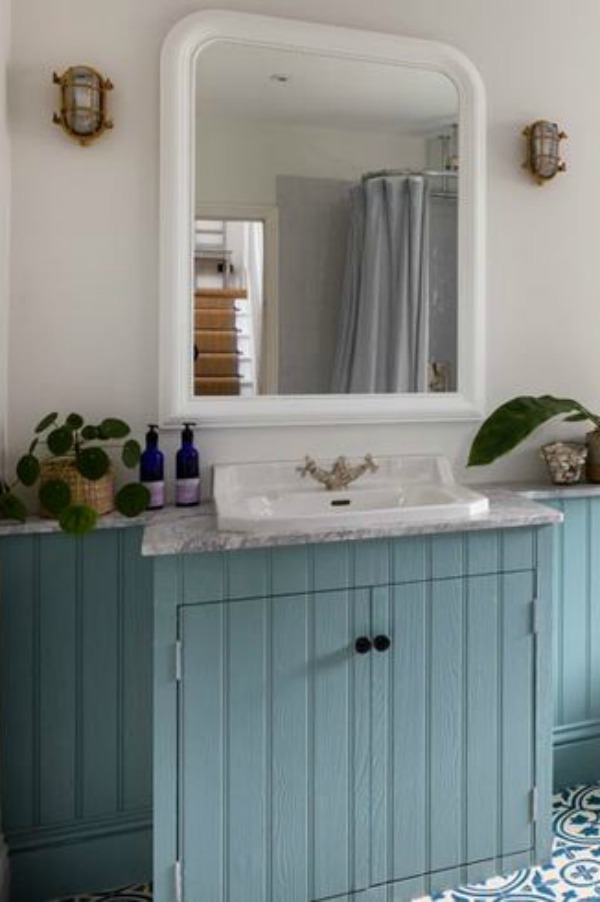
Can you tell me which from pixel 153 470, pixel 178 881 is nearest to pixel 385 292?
pixel 153 470

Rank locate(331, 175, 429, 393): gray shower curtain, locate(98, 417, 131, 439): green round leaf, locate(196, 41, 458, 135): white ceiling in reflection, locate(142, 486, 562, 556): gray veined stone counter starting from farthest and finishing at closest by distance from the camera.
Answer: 1. locate(331, 175, 429, 393): gray shower curtain
2. locate(196, 41, 458, 135): white ceiling in reflection
3. locate(98, 417, 131, 439): green round leaf
4. locate(142, 486, 562, 556): gray veined stone counter

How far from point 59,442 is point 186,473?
34cm

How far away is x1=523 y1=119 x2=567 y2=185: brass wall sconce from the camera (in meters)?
2.11

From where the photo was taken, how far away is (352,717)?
1.58 metres

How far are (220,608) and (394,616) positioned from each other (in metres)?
0.40

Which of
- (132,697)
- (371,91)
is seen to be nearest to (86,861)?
(132,697)

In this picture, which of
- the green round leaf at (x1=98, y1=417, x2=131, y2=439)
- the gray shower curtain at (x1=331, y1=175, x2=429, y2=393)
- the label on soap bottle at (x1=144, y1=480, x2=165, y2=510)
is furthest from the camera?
the gray shower curtain at (x1=331, y1=175, x2=429, y2=393)

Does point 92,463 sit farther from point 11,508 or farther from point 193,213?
point 193,213

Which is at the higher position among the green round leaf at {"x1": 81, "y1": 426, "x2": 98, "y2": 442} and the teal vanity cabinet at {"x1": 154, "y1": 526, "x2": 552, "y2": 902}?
the green round leaf at {"x1": 81, "y1": 426, "x2": 98, "y2": 442}

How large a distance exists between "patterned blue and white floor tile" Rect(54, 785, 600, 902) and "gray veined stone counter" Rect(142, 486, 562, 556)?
2.94ft

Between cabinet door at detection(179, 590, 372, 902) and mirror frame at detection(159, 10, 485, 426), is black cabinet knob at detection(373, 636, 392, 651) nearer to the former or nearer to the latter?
cabinet door at detection(179, 590, 372, 902)

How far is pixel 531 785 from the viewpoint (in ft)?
5.63

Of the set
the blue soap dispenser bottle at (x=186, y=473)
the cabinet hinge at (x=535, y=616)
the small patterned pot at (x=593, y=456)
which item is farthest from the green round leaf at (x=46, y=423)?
the small patterned pot at (x=593, y=456)

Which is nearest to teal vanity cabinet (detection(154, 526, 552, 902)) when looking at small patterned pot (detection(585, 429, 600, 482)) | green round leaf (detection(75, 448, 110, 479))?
green round leaf (detection(75, 448, 110, 479))
